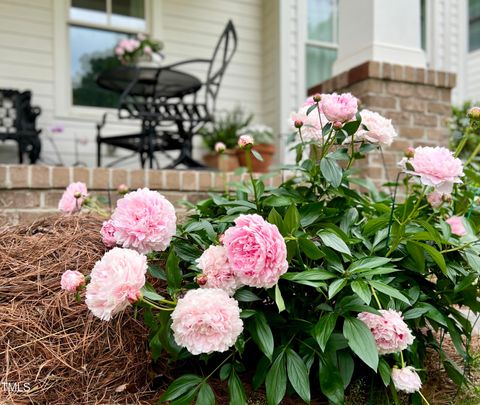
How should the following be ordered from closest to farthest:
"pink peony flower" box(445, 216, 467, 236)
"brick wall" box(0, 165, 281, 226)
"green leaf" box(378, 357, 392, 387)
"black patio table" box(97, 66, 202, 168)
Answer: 1. "green leaf" box(378, 357, 392, 387)
2. "pink peony flower" box(445, 216, 467, 236)
3. "brick wall" box(0, 165, 281, 226)
4. "black patio table" box(97, 66, 202, 168)

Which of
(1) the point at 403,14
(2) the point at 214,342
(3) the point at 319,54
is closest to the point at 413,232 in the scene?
(2) the point at 214,342

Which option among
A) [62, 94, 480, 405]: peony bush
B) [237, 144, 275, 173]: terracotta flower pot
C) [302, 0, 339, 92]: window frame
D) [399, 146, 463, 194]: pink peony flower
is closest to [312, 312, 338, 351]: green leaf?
[62, 94, 480, 405]: peony bush

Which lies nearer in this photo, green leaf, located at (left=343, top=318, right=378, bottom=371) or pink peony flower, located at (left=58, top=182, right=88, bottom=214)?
green leaf, located at (left=343, top=318, right=378, bottom=371)

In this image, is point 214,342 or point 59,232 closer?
point 214,342

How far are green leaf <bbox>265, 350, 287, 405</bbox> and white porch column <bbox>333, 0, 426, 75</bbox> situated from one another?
2.29 meters

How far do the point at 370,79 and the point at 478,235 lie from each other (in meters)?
1.59

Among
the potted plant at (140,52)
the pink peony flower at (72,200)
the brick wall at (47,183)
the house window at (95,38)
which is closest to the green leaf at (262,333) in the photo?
the pink peony flower at (72,200)

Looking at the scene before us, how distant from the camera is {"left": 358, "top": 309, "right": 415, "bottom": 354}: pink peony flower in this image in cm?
96

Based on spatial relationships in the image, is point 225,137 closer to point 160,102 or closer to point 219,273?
point 160,102

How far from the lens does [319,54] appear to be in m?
5.10

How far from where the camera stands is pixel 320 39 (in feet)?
16.8

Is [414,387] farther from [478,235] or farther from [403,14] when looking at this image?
[403,14]

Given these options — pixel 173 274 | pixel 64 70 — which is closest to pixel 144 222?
pixel 173 274

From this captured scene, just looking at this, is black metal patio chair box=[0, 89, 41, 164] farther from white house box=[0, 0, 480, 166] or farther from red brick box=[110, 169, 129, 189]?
red brick box=[110, 169, 129, 189]
